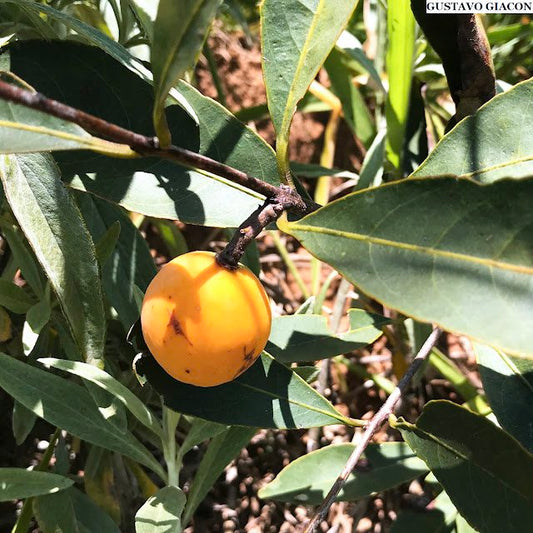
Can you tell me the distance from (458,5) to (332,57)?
2.23 feet

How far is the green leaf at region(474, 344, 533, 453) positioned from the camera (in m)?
1.09

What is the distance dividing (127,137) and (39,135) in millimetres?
99

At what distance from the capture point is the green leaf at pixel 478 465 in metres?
0.94

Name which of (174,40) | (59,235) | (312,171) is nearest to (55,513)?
(59,235)

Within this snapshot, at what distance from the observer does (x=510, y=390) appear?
3.71 ft

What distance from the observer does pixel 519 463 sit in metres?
0.93

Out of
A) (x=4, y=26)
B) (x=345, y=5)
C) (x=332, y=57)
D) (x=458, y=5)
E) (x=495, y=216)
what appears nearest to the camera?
(x=495, y=216)

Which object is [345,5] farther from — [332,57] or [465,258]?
[332,57]

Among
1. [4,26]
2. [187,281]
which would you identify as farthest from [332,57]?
[187,281]

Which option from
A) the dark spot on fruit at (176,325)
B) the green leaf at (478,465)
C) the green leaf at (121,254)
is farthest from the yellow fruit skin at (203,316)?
the green leaf at (121,254)

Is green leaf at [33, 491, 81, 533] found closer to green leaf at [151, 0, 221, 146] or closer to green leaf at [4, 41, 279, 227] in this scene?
green leaf at [4, 41, 279, 227]

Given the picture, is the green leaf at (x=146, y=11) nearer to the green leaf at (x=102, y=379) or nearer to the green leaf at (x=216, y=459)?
the green leaf at (x=102, y=379)

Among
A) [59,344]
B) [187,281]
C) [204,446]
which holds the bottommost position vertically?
[204,446]

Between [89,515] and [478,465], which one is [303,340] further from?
[89,515]
